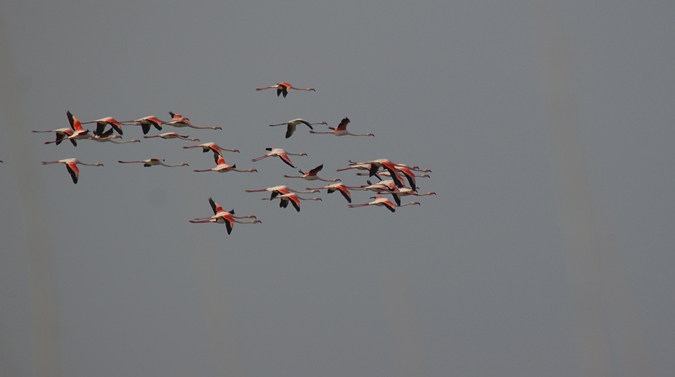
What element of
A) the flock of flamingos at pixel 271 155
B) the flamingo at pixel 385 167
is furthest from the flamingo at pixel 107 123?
Answer: the flamingo at pixel 385 167

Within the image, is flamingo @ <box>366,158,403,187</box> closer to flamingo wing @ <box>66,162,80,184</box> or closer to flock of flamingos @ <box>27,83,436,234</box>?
flock of flamingos @ <box>27,83,436,234</box>

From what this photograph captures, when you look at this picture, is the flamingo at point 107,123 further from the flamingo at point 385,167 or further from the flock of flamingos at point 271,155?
the flamingo at point 385,167

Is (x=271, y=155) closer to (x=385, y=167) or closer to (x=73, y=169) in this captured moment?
(x=385, y=167)

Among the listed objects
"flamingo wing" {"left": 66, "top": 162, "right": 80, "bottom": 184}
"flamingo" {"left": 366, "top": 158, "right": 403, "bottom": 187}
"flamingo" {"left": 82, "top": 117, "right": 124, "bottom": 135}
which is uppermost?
"flamingo" {"left": 82, "top": 117, "right": 124, "bottom": 135}

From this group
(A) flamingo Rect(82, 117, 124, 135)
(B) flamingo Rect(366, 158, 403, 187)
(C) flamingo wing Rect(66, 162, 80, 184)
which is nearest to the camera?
(B) flamingo Rect(366, 158, 403, 187)

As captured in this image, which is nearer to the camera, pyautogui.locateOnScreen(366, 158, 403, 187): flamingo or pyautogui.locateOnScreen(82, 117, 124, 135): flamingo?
pyautogui.locateOnScreen(366, 158, 403, 187): flamingo

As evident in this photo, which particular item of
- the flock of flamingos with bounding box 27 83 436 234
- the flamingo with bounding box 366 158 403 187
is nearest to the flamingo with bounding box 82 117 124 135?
the flock of flamingos with bounding box 27 83 436 234

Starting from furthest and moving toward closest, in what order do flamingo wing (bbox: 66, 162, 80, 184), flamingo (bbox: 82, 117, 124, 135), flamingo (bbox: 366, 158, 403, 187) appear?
flamingo wing (bbox: 66, 162, 80, 184) < flamingo (bbox: 82, 117, 124, 135) < flamingo (bbox: 366, 158, 403, 187)

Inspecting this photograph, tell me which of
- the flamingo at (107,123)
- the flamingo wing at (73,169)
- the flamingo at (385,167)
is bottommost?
the flamingo at (385,167)

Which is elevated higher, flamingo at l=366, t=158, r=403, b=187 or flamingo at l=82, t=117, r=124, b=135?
flamingo at l=82, t=117, r=124, b=135

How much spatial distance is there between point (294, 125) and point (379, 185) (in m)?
2.58

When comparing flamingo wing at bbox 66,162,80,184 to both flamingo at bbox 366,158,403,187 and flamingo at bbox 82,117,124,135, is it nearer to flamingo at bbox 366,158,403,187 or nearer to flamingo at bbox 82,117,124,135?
flamingo at bbox 82,117,124,135

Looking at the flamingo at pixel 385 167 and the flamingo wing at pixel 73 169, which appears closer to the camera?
→ the flamingo at pixel 385 167

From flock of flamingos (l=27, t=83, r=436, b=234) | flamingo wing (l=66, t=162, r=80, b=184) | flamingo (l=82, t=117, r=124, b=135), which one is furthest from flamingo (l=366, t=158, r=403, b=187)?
flamingo wing (l=66, t=162, r=80, b=184)
